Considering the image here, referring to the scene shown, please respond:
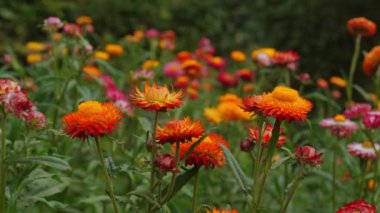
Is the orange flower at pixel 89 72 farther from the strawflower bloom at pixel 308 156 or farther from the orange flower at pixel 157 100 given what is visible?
the strawflower bloom at pixel 308 156

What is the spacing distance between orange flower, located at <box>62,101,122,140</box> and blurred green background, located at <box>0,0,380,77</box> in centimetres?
555

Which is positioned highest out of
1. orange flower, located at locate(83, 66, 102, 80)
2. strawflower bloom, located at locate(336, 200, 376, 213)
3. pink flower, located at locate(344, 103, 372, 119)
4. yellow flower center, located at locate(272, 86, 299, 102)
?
orange flower, located at locate(83, 66, 102, 80)

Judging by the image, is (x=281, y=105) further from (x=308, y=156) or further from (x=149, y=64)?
(x=149, y=64)

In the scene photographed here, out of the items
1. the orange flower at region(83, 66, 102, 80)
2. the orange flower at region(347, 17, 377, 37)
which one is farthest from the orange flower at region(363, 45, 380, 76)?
the orange flower at region(83, 66, 102, 80)

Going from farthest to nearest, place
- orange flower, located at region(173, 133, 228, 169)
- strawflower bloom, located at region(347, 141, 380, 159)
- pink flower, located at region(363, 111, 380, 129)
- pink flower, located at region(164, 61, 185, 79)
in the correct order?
pink flower, located at region(164, 61, 185, 79) → strawflower bloom, located at region(347, 141, 380, 159) → pink flower, located at region(363, 111, 380, 129) → orange flower, located at region(173, 133, 228, 169)

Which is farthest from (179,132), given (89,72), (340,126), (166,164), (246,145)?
(89,72)

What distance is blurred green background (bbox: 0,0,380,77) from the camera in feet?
23.1

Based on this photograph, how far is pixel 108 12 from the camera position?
787 centimetres

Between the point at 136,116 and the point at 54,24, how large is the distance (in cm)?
68

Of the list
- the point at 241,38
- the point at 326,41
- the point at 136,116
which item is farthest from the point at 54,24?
the point at 241,38

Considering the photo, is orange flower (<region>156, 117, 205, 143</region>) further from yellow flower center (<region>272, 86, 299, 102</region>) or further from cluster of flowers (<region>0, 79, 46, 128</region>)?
cluster of flowers (<region>0, 79, 46, 128</region>)

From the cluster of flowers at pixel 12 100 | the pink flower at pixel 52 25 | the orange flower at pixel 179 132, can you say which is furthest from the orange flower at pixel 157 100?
the pink flower at pixel 52 25

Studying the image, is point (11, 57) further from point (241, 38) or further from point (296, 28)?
point (241, 38)

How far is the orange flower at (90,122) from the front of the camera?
1428 mm
